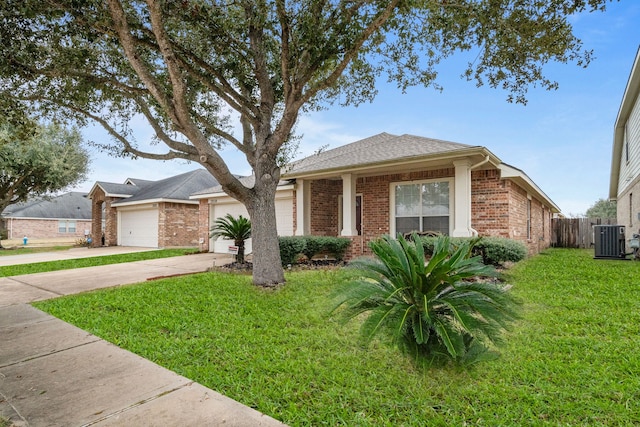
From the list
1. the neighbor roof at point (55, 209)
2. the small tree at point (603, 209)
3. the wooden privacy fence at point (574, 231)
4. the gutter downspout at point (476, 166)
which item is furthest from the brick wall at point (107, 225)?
the small tree at point (603, 209)

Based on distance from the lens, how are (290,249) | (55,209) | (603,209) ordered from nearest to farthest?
(290,249)
(55,209)
(603,209)

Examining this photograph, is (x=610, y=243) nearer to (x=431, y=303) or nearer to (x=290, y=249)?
(x=290, y=249)

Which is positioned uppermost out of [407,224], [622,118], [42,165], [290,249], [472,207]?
[622,118]

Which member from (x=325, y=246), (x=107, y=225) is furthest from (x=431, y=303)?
(x=107, y=225)

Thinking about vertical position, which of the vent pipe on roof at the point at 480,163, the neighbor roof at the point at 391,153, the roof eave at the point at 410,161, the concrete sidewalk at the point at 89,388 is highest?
the neighbor roof at the point at 391,153

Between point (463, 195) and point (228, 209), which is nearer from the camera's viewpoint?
point (463, 195)

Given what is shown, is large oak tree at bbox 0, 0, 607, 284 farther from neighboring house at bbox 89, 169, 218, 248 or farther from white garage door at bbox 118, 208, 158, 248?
white garage door at bbox 118, 208, 158, 248

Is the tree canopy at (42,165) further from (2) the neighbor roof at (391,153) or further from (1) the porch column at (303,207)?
(2) the neighbor roof at (391,153)

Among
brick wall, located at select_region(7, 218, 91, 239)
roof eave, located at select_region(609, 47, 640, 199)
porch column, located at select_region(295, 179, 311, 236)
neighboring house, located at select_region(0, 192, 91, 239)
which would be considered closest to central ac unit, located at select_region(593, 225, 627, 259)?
roof eave, located at select_region(609, 47, 640, 199)

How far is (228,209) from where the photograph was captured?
15398mm

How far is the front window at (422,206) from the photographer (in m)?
10.4

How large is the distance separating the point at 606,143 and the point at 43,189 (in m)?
33.6

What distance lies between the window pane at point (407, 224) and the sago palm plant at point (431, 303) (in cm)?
767

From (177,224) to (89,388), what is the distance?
56.7ft
